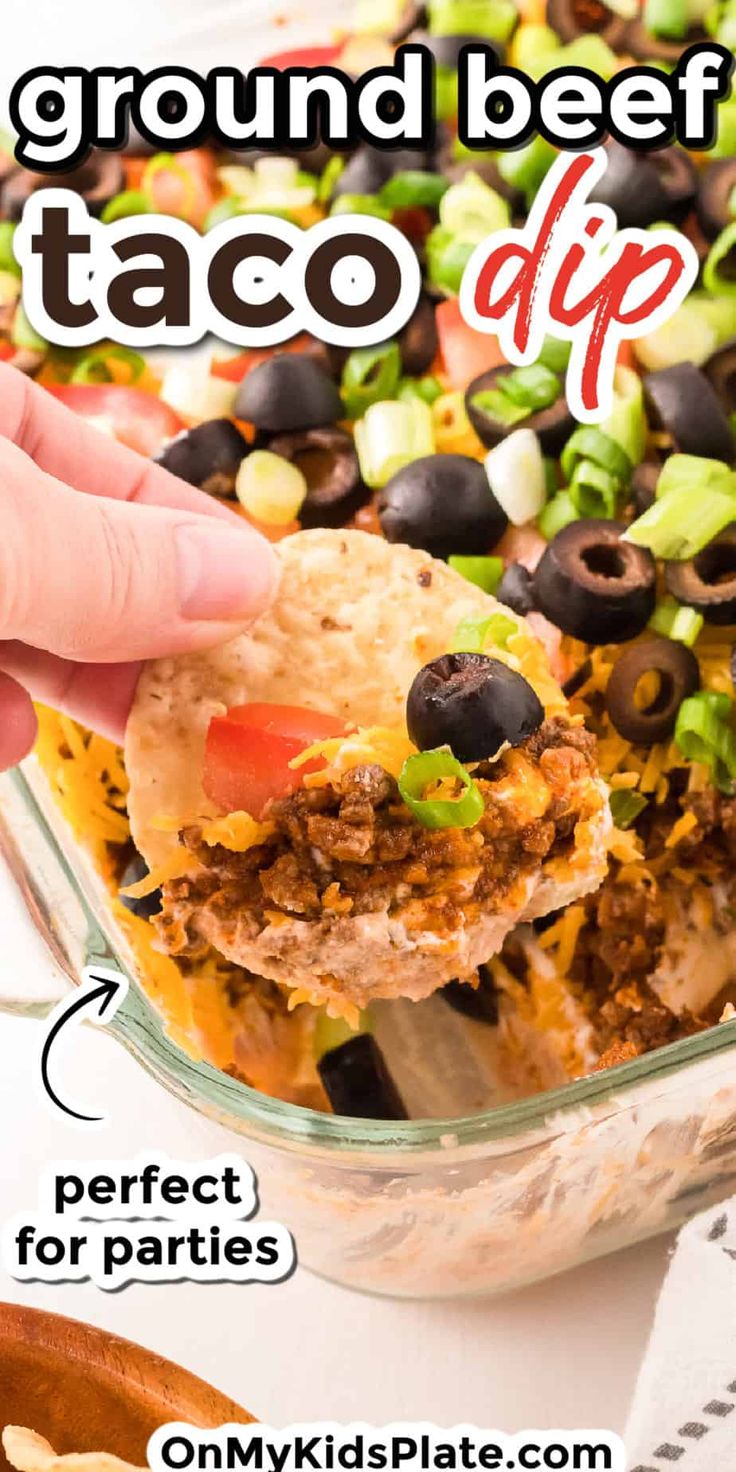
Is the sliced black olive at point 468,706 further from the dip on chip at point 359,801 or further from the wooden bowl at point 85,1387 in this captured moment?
the wooden bowl at point 85,1387

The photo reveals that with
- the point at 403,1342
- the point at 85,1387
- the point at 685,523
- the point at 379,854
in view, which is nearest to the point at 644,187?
the point at 685,523

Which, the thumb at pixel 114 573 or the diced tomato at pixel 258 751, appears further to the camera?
the diced tomato at pixel 258 751

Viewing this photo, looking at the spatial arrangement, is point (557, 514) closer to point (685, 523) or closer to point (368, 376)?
point (685, 523)

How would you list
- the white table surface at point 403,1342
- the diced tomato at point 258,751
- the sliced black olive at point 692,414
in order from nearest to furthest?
the diced tomato at point 258,751 < the white table surface at point 403,1342 < the sliced black olive at point 692,414

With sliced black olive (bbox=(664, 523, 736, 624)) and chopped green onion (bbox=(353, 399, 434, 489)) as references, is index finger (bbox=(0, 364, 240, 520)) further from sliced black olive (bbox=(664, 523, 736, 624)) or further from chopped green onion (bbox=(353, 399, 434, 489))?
sliced black olive (bbox=(664, 523, 736, 624))

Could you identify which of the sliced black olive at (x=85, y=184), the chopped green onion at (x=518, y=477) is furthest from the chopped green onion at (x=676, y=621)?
the sliced black olive at (x=85, y=184)

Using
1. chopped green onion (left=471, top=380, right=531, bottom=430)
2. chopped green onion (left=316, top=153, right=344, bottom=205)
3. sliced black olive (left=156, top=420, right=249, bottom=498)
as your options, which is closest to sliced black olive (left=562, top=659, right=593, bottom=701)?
chopped green onion (left=471, top=380, right=531, bottom=430)

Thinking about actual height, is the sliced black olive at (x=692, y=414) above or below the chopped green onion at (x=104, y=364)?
below
